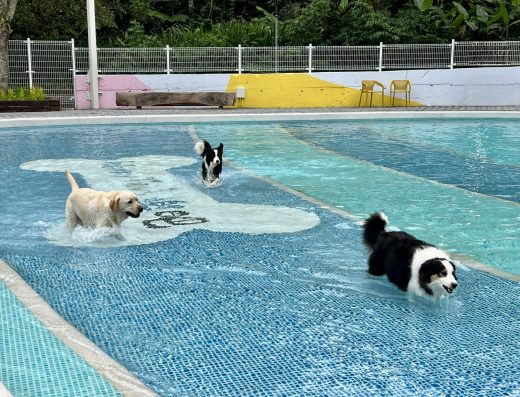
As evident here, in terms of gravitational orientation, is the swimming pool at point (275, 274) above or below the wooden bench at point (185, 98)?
below

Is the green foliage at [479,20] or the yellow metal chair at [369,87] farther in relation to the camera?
the green foliage at [479,20]

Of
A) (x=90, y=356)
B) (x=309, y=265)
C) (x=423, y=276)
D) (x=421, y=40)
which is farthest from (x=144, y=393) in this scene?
(x=421, y=40)

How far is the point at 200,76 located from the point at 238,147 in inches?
427

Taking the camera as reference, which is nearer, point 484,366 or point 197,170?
point 484,366

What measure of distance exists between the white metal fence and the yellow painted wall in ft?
1.75

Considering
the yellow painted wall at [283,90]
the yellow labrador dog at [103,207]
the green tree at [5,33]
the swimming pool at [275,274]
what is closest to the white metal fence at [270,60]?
the yellow painted wall at [283,90]

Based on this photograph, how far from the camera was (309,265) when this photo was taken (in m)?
6.69

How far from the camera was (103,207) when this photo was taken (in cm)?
709

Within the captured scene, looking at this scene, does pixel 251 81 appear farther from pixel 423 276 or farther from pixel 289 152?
pixel 423 276

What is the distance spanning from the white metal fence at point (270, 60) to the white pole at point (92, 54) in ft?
3.17

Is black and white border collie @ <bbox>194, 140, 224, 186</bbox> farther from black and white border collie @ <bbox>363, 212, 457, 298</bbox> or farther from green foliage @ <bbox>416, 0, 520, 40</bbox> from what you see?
green foliage @ <bbox>416, 0, 520, 40</bbox>

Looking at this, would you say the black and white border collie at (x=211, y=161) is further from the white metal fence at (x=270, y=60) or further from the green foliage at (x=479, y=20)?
the green foliage at (x=479, y=20)

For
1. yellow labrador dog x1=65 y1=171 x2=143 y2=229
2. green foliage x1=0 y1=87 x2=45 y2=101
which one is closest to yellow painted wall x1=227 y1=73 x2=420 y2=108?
green foliage x1=0 y1=87 x2=45 y2=101

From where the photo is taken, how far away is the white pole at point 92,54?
23047 mm
